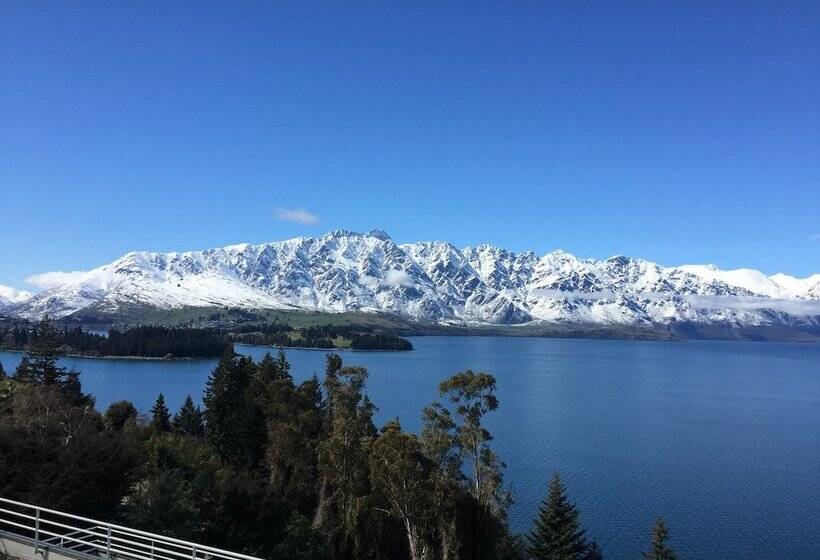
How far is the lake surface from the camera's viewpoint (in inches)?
2128

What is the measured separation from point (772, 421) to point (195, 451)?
105206 millimetres

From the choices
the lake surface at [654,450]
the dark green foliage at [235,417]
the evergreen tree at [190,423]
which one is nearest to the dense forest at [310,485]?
the dark green foliage at [235,417]

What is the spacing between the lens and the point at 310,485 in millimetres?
40469

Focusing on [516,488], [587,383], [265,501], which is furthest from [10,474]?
[587,383]

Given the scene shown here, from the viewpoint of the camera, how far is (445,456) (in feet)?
121

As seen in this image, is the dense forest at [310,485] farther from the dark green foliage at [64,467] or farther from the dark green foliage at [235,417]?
the dark green foliage at [235,417]

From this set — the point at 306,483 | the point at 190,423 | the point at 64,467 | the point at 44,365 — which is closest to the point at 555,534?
the point at 306,483

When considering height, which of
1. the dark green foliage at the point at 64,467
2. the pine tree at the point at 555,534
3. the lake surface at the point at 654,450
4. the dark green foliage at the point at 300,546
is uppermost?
the dark green foliage at the point at 64,467

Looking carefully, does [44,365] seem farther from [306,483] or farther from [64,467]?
[64,467]

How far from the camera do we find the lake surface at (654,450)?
54.1 meters

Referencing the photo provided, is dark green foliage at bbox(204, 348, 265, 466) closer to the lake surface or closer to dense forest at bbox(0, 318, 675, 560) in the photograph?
dense forest at bbox(0, 318, 675, 560)

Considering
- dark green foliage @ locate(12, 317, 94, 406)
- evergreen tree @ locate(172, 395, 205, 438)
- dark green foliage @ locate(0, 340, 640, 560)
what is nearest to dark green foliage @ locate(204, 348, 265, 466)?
dark green foliage @ locate(0, 340, 640, 560)

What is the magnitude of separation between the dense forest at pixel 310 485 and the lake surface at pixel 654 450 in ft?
50.4

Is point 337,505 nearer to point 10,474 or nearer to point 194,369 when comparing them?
point 10,474
